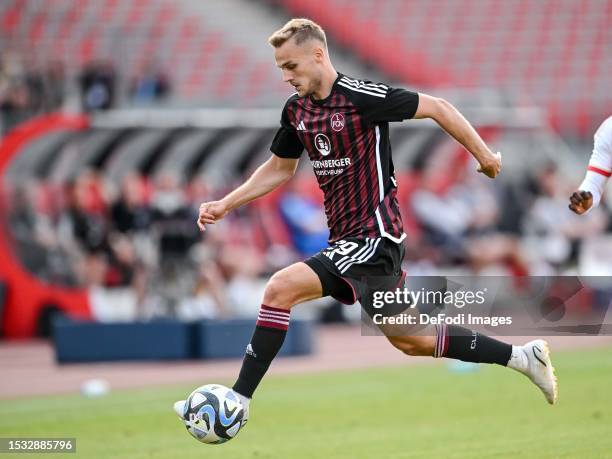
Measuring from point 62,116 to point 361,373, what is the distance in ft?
24.1

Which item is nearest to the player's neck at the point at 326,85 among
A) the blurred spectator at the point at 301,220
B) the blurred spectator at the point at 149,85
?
the blurred spectator at the point at 301,220

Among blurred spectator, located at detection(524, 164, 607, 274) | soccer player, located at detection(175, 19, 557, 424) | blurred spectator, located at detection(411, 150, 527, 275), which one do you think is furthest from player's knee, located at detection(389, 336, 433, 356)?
blurred spectator, located at detection(411, 150, 527, 275)

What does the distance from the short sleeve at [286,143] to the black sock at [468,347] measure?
148 cm

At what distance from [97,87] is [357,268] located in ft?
48.2

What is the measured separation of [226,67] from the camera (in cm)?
2894

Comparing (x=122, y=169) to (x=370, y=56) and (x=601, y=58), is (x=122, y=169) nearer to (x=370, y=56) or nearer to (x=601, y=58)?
(x=370, y=56)

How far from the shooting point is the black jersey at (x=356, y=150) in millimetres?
7402

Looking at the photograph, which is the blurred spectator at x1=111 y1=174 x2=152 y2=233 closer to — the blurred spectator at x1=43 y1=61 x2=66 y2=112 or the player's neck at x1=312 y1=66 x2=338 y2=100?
the blurred spectator at x1=43 y1=61 x2=66 y2=112

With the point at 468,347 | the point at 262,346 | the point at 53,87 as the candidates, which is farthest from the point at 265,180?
the point at 53,87

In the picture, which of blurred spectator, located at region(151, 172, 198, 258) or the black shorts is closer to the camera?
the black shorts

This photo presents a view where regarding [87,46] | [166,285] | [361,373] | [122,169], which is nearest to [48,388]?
[361,373]

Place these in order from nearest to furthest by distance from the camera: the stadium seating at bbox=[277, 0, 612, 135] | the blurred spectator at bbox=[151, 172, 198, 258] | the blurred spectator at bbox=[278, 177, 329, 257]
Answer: the blurred spectator at bbox=[151, 172, 198, 258] < the blurred spectator at bbox=[278, 177, 329, 257] < the stadium seating at bbox=[277, 0, 612, 135]

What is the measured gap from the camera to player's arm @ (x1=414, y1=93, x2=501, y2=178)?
7324mm

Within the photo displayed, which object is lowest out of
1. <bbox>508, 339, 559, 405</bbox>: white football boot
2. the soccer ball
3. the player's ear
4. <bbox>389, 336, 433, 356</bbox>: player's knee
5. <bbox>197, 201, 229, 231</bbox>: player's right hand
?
the soccer ball
